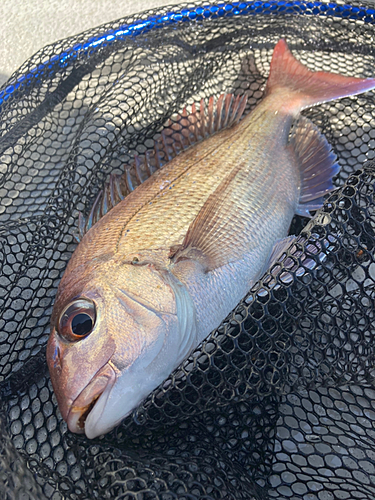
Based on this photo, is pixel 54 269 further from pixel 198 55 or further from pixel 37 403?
pixel 198 55

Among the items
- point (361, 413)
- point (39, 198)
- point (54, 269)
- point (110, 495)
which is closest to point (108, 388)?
point (110, 495)

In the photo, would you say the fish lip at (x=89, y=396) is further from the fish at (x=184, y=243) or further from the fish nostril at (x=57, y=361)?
the fish nostril at (x=57, y=361)

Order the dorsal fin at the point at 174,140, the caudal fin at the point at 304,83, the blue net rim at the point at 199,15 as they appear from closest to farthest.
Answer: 1. the dorsal fin at the point at 174,140
2. the caudal fin at the point at 304,83
3. the blue net rim at the point at 199,15

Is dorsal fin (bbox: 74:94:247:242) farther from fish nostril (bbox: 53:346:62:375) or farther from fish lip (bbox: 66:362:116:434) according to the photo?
fish lip (bbox: 66:362:116:434)

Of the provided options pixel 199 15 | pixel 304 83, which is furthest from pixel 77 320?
pixel 199 15

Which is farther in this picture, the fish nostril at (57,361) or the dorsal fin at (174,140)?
the dorsal fin at (174,140)

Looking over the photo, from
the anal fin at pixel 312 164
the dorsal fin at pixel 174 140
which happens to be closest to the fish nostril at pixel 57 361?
the dorsal fin at pixel 174 140

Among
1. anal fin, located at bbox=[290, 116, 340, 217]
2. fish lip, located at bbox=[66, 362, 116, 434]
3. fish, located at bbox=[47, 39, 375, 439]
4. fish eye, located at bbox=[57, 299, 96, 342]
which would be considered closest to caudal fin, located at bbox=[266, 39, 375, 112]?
fish, located at bbox=[47, 39, 375, 439]
